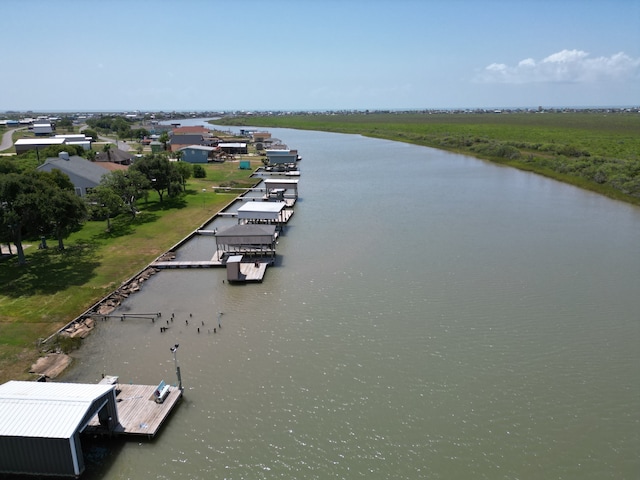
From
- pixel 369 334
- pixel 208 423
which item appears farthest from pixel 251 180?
pixel 208 423

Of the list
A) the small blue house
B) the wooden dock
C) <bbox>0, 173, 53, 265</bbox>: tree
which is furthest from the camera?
the small blue house

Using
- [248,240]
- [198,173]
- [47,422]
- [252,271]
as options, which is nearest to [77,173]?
[198,173]

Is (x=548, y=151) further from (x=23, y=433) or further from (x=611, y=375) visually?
(x=23, y=433)

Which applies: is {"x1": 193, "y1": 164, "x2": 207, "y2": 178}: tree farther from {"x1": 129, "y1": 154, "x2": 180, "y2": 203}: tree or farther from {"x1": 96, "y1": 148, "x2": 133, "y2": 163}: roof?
{"x1": 129, "y1": 154, "x2": 180, "y2": 203}: tree

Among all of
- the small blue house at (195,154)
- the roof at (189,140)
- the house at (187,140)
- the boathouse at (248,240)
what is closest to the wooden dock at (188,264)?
the boathouse at (248,240)

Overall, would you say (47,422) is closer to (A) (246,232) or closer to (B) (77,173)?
(A) (246,232)

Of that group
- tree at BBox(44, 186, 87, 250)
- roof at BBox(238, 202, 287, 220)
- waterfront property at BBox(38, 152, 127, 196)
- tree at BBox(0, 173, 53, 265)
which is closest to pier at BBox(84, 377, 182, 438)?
tree at BBox(0, 173, 53, 265)
